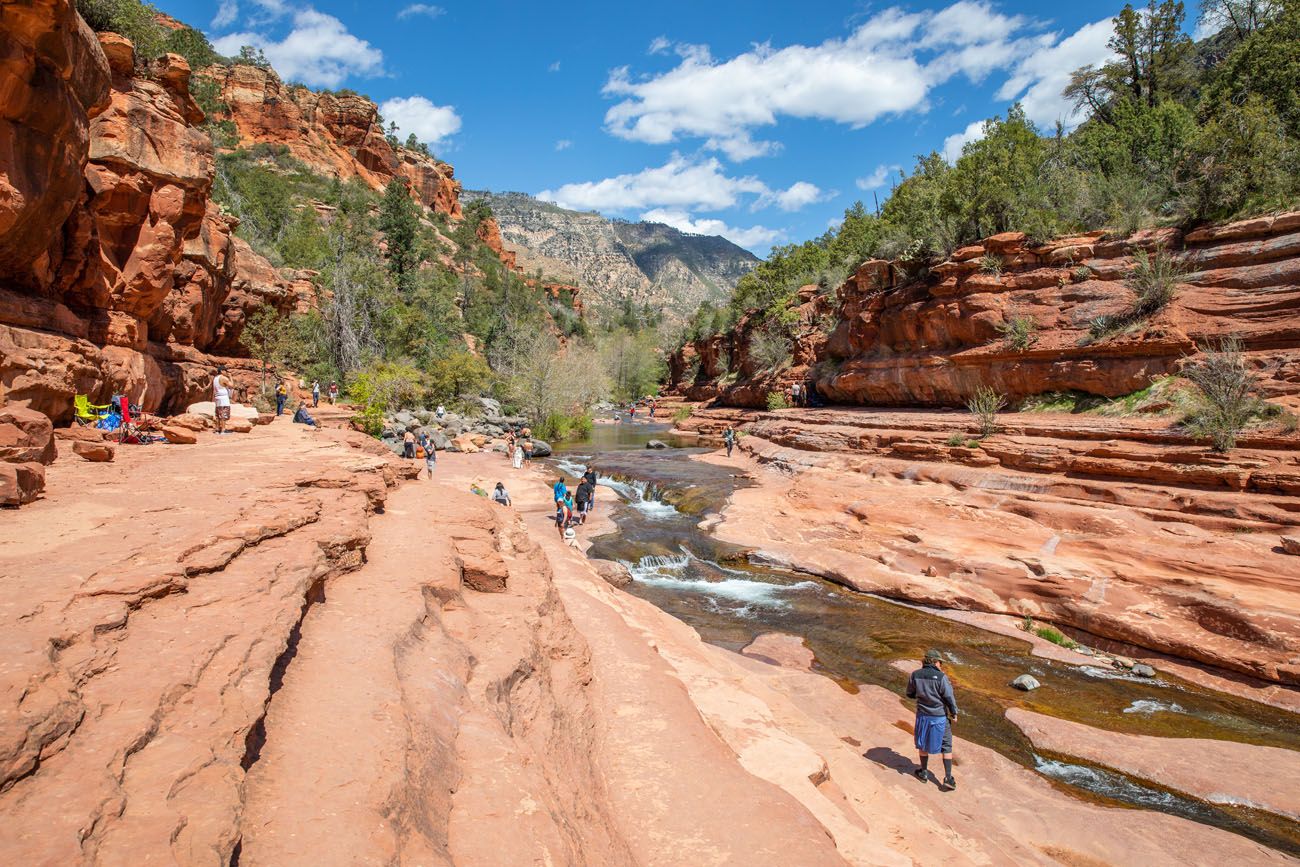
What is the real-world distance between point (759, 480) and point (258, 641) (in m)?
18.4

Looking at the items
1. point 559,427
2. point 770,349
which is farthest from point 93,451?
point 770,349

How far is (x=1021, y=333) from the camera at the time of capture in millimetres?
20250

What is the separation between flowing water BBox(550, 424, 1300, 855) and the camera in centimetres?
667

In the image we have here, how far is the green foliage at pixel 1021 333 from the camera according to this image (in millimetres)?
20094

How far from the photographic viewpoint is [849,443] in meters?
20.9

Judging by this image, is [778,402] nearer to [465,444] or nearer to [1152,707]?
[465,444]

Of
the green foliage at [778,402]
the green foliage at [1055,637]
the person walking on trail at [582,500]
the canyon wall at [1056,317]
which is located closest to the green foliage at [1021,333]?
the canyon wall at [1056,317]

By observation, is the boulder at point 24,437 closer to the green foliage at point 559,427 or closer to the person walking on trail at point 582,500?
the person walking on trail at point 582,500

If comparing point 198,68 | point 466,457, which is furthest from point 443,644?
point 198,68

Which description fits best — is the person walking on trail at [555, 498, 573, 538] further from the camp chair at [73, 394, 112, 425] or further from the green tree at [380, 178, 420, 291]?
the green tree at [380, 178, 420, 291]

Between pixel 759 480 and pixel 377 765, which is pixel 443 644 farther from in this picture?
pixel 759 480

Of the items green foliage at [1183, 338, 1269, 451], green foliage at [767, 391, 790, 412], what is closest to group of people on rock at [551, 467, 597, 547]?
green foliage at [1183, 338, 1269, 451]

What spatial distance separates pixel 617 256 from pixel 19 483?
556 ft

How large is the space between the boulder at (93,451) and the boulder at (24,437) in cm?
81
